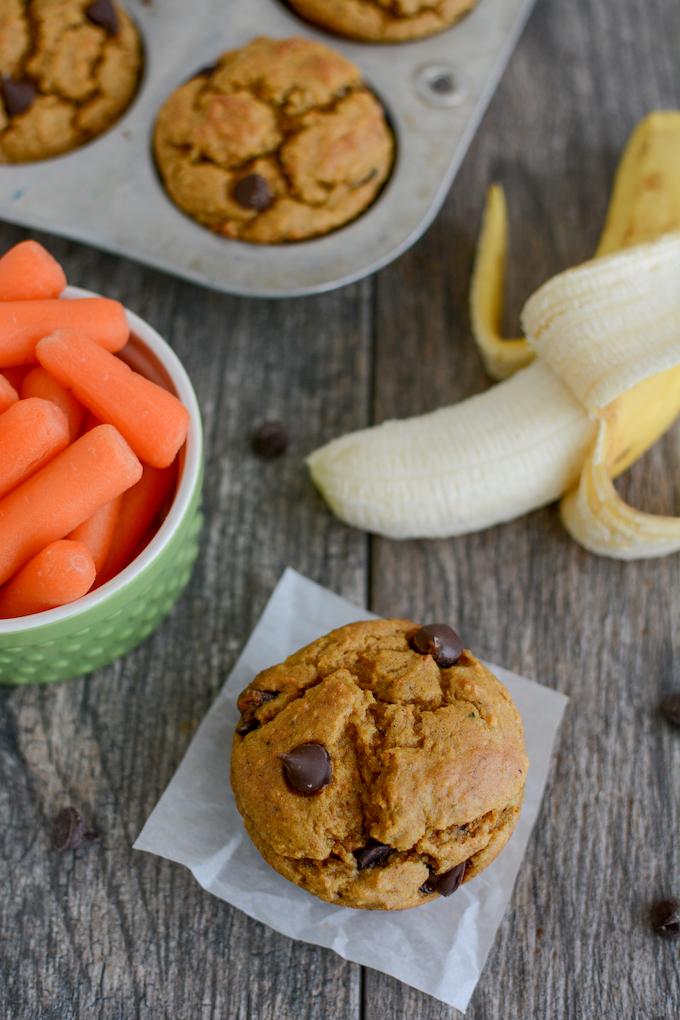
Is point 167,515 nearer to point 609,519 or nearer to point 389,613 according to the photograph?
point 389,613

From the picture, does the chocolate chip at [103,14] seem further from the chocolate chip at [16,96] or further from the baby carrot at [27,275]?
the baby carrot at [27,275]

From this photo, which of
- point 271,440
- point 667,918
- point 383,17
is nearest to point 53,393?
point 271,440

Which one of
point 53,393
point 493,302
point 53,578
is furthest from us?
point 493,302

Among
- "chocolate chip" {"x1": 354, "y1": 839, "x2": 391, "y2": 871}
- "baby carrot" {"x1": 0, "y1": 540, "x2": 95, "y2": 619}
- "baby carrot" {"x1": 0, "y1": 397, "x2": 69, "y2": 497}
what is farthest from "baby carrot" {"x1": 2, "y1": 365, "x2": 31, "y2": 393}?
"chocolate chip" {"x1": 354, "y1": 839, "x2": 391, "y2": 871}

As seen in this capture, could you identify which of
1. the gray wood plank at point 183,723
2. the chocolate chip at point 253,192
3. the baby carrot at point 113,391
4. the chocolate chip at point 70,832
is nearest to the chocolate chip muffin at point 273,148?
the chocolate chip at point 253,192

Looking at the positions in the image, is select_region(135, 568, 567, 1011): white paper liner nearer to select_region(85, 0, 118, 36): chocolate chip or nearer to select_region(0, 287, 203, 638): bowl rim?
select_region(0, 287, 203, 638): bowl rim

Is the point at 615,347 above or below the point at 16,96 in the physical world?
below

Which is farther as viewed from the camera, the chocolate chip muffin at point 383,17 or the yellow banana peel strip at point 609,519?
the chocolate chip muffin at point 383,17
